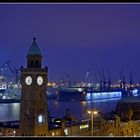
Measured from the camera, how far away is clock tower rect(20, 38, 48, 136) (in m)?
23.7

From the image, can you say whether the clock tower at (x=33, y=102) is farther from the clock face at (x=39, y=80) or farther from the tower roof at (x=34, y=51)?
the tower roof at (x=34, y=51)

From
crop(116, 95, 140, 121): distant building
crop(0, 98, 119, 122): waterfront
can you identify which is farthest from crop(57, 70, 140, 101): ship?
crop(116, 95, 140, 121): distant building

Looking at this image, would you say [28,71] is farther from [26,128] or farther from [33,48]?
[26,128]

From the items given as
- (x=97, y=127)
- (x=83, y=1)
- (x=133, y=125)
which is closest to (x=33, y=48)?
(x=97, y=127)

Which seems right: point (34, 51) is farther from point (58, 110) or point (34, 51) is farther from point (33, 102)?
point (58, 110)

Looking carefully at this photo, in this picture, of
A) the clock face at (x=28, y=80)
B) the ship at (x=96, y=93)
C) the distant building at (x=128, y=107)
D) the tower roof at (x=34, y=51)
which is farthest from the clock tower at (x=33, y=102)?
the ship at (x=96, y=93)

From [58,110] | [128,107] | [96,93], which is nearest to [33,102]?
[128,107]

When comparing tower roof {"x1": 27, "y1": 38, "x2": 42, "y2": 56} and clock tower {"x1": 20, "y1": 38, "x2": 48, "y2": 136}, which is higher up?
tower roof {"x1": 27, "y1": 38, "x2": 42, "y2": 56}

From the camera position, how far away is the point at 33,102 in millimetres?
Result: 23703

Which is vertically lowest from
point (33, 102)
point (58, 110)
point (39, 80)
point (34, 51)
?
point (33, 102)

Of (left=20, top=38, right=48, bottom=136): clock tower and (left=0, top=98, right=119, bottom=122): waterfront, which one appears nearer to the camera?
(left=20, top=38, right=48, bottom=136): clock tower

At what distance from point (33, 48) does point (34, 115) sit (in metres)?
4.54

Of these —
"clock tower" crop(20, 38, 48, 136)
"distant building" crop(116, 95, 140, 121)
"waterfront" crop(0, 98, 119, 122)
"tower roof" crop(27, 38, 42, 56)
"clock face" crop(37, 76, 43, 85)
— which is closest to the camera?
"clock tower" crop(20, 38, 48, 136)

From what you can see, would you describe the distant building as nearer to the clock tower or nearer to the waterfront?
the waterfront
